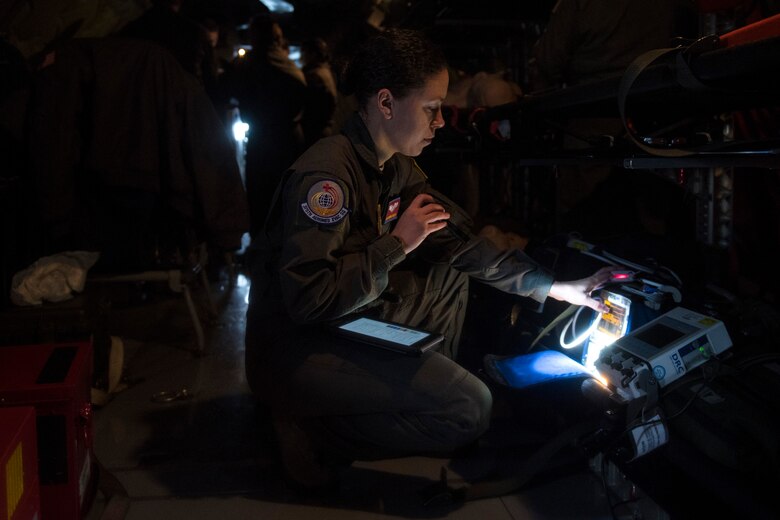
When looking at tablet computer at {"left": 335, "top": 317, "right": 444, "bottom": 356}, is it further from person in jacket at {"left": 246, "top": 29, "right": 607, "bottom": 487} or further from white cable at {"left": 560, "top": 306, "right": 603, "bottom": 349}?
white cable at {"left": 560, "top": 306, "right": 603, "bottom": 349}

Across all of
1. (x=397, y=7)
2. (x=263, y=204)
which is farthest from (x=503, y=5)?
(x=263, y=204)

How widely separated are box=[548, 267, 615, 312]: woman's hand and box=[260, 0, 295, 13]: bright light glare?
7068mm

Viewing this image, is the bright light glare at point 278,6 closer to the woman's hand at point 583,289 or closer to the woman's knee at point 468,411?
the woman's hand at point 583,289

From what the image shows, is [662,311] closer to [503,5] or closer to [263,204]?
[503,5]

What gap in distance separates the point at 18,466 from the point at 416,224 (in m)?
1.11

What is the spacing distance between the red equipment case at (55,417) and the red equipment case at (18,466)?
158 mm

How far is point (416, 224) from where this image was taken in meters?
1.86

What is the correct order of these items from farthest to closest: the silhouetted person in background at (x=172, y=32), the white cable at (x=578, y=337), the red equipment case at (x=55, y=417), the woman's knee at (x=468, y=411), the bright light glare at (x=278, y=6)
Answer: the bright light glare at (x=278, y=6) → the silhouetted person in background at (x=172, y=32) → the white cable at (x=578, y=337) → the woman's knee at (x=468, y=411) → the red equipment case at (x=55, y=417)

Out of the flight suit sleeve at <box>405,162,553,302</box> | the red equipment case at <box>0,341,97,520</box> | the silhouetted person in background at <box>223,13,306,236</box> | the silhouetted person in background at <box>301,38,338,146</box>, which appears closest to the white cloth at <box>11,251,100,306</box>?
the red equipment case at <box>0,341,97,520</box>

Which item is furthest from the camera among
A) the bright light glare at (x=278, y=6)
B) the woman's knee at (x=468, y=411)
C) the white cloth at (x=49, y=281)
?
the bright light glare at (x=278, y=6)

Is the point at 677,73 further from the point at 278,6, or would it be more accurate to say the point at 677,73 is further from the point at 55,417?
the point at 278,6

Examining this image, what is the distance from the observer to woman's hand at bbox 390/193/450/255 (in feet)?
6.08

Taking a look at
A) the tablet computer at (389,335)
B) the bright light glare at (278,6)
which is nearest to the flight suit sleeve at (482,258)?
the tablet computer at (389,335)

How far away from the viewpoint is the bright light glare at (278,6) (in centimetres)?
835
